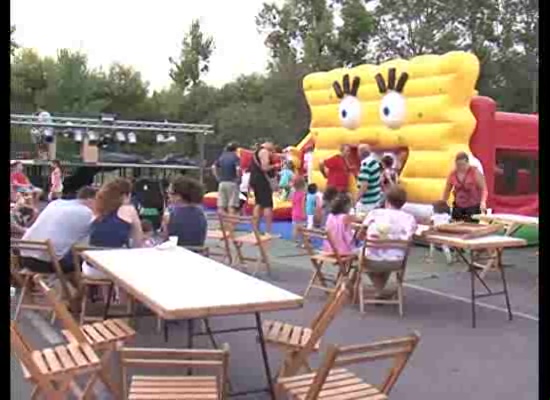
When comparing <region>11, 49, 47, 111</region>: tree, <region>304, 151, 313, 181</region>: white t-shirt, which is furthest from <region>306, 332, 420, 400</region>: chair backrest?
<region>11, 49, 47, 111</region>: tree

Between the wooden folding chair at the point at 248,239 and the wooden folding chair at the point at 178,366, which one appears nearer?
the wooden folding chair at the point at 178,366

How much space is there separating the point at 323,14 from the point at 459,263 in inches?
1167

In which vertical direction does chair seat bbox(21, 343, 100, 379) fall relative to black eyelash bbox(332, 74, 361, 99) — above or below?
below

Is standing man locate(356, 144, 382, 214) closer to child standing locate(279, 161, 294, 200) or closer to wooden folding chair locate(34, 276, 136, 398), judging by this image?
child standing locate(279, 161, 294, 200)

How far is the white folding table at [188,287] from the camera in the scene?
11.5 feet

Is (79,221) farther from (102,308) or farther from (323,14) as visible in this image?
(323,14)

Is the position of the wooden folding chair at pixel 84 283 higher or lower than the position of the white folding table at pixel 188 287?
lower

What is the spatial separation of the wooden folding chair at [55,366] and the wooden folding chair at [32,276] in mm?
2010

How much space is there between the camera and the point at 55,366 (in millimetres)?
→ 3480

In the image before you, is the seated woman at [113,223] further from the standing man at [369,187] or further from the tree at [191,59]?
the tree at [191,59]

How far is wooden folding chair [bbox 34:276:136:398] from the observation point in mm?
3771

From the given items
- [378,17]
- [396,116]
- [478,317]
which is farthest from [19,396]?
[378,17]

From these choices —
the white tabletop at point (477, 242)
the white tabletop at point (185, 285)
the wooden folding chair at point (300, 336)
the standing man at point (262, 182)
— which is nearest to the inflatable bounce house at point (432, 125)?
the standing man at point (262, 182)

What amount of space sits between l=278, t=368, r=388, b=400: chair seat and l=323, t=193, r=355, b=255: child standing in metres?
3.55
